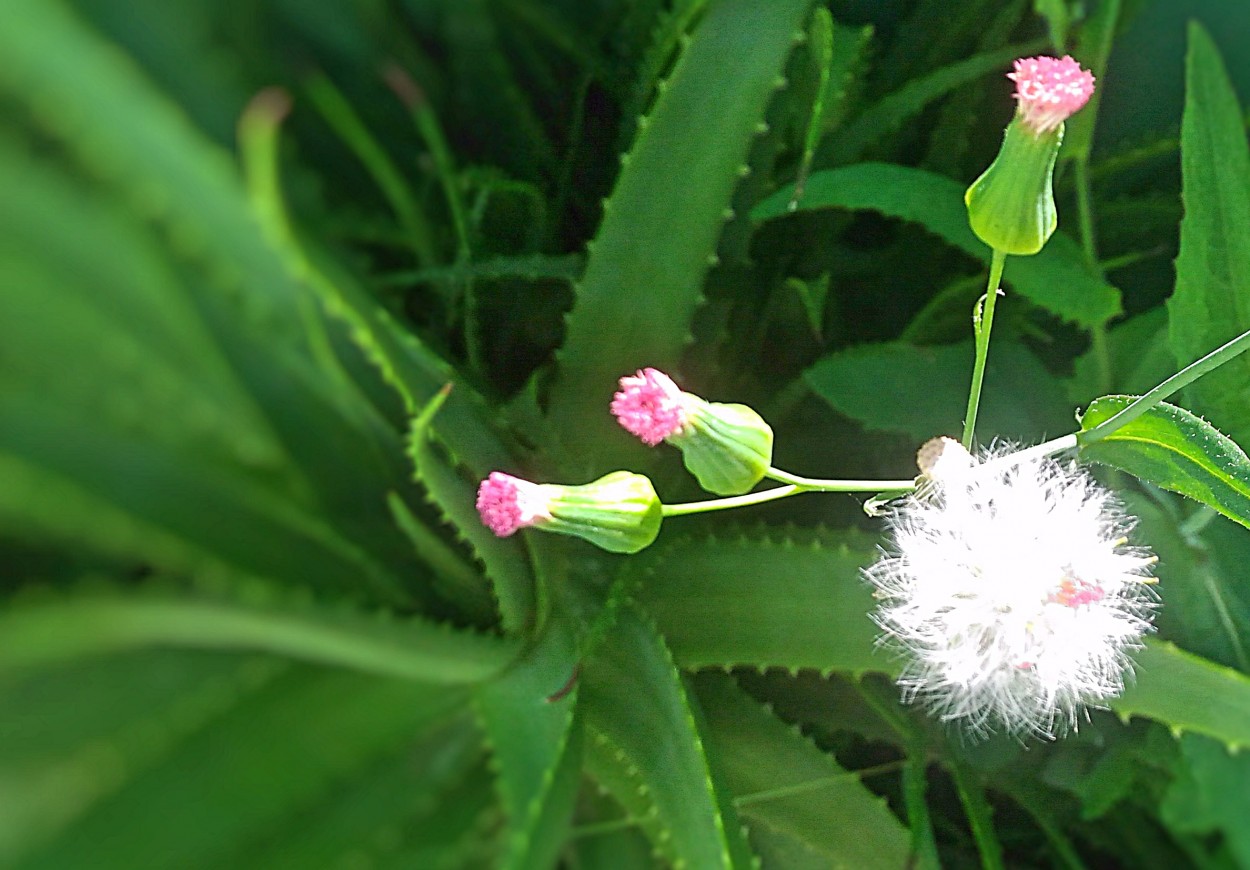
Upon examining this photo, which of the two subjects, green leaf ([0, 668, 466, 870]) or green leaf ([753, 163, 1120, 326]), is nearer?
green leaf ([0, 668, 466, 870])

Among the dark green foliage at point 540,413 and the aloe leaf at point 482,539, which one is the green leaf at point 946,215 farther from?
the aloe leaf at point 482,539

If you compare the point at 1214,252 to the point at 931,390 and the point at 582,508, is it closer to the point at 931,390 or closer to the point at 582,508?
the point at 931,390

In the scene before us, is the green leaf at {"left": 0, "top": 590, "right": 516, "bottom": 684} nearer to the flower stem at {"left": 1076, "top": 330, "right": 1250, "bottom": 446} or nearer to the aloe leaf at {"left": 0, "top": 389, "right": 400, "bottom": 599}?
A: the aloe leaf at {"left": 0, "top": 389, "right": 400, "bottom": 599}

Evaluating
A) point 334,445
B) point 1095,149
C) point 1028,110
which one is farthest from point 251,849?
point 1095,149

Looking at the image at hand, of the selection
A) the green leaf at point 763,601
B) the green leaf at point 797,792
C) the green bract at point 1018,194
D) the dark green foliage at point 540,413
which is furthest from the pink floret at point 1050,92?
the green leaf at point 797,792

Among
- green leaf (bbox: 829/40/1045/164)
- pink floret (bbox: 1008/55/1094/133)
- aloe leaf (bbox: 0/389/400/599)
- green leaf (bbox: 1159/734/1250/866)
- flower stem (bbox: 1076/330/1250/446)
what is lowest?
green leaf (bbox: 1159/734/1250/866)

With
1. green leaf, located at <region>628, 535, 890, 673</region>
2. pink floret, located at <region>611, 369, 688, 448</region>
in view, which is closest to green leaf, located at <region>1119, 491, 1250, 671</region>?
green leaf, located at <region>628, 535, 890, 673</region>

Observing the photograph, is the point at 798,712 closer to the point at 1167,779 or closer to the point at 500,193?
the point at 1167,779
